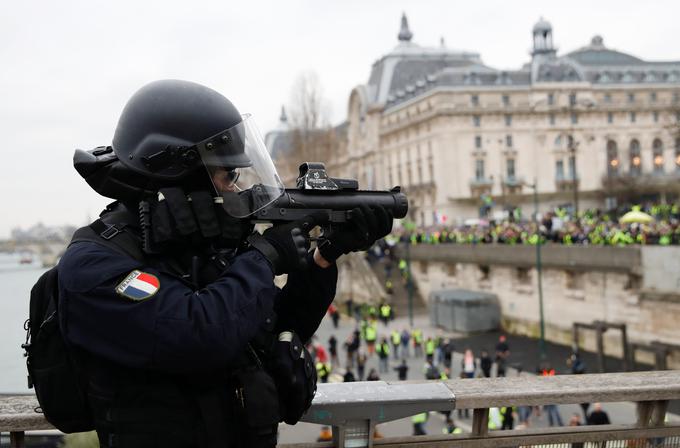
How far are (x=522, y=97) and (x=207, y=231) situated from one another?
6316cm

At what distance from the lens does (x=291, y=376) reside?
7.39 ft

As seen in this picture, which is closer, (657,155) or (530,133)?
(530,133)

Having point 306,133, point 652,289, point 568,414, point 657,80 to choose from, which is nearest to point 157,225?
point 568,414

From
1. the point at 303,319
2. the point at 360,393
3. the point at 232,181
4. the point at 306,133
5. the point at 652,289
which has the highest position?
the point at 306,133

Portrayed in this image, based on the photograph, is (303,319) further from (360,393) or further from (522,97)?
(522,97)

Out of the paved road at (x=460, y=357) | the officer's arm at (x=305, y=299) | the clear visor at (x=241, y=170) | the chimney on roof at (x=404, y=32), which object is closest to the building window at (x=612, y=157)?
the chimney on roof at (x=404, y=32)

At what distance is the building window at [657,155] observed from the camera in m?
68.2

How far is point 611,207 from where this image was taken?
186 ft

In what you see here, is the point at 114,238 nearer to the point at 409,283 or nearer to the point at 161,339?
the point at 161,339

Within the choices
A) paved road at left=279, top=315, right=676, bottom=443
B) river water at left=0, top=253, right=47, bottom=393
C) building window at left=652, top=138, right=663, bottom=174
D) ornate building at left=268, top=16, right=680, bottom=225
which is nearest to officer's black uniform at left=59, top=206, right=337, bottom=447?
river water at left=0, top=253, right=47, bottom=393

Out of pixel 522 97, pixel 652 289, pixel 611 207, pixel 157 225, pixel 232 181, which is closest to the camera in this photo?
pixel 157 225

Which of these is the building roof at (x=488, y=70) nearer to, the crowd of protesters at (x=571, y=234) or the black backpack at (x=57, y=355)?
the crowd of protesters at (x=571, y=234)

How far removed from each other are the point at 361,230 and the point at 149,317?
0.79m

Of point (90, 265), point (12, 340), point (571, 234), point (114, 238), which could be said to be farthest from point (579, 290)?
point (90, 265)
